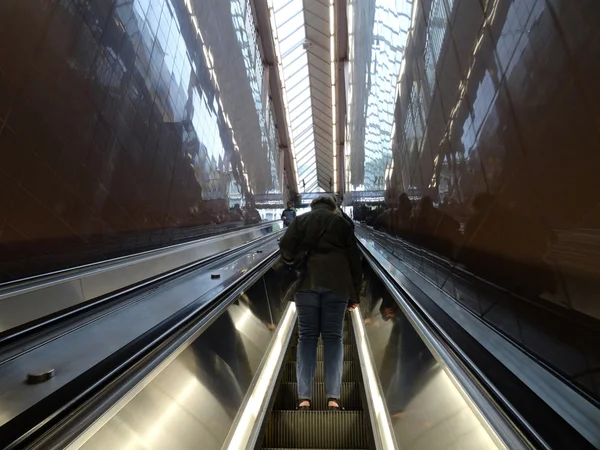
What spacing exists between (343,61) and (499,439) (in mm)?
19097

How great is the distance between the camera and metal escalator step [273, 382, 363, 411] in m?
3.38

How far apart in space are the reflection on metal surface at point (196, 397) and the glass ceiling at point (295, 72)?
15.5 m

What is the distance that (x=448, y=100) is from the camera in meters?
3.22

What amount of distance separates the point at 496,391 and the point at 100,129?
143 inches

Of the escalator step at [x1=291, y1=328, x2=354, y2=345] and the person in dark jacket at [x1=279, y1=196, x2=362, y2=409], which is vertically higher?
the person in dark jacket at [x1=279, y1=196, x2=362, y2=409]

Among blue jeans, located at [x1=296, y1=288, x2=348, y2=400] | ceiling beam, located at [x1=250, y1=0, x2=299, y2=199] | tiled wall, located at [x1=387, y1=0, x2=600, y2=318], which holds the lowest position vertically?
blue jeans, located at [x1=296, y1=288, x2=348, y2=400]

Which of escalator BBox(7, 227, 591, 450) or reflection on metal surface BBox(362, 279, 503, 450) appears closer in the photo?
escalator BBox(7, 227, 591, 450)

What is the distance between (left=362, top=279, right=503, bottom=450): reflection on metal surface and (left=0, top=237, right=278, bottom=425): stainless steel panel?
3.93ft

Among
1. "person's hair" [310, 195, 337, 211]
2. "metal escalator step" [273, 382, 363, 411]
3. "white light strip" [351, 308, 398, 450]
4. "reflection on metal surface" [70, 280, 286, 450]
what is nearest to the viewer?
"reflection on metal surface" [70, 280, 286, 450]

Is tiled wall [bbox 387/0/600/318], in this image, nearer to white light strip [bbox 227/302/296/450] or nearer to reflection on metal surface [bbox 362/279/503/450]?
reflection on metal surface [bbox 362/279/503/450]

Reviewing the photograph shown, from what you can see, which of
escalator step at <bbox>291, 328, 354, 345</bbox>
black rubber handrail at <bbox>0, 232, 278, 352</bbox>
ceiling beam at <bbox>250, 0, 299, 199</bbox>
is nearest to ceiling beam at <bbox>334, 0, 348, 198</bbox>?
ceiling beam at <bbox>250, 0, 299, 199</bbox>

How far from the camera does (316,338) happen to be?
2.72 meters

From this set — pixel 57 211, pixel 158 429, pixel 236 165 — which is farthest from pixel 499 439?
pixel 236 165

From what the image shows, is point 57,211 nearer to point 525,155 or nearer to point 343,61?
point 525,155
